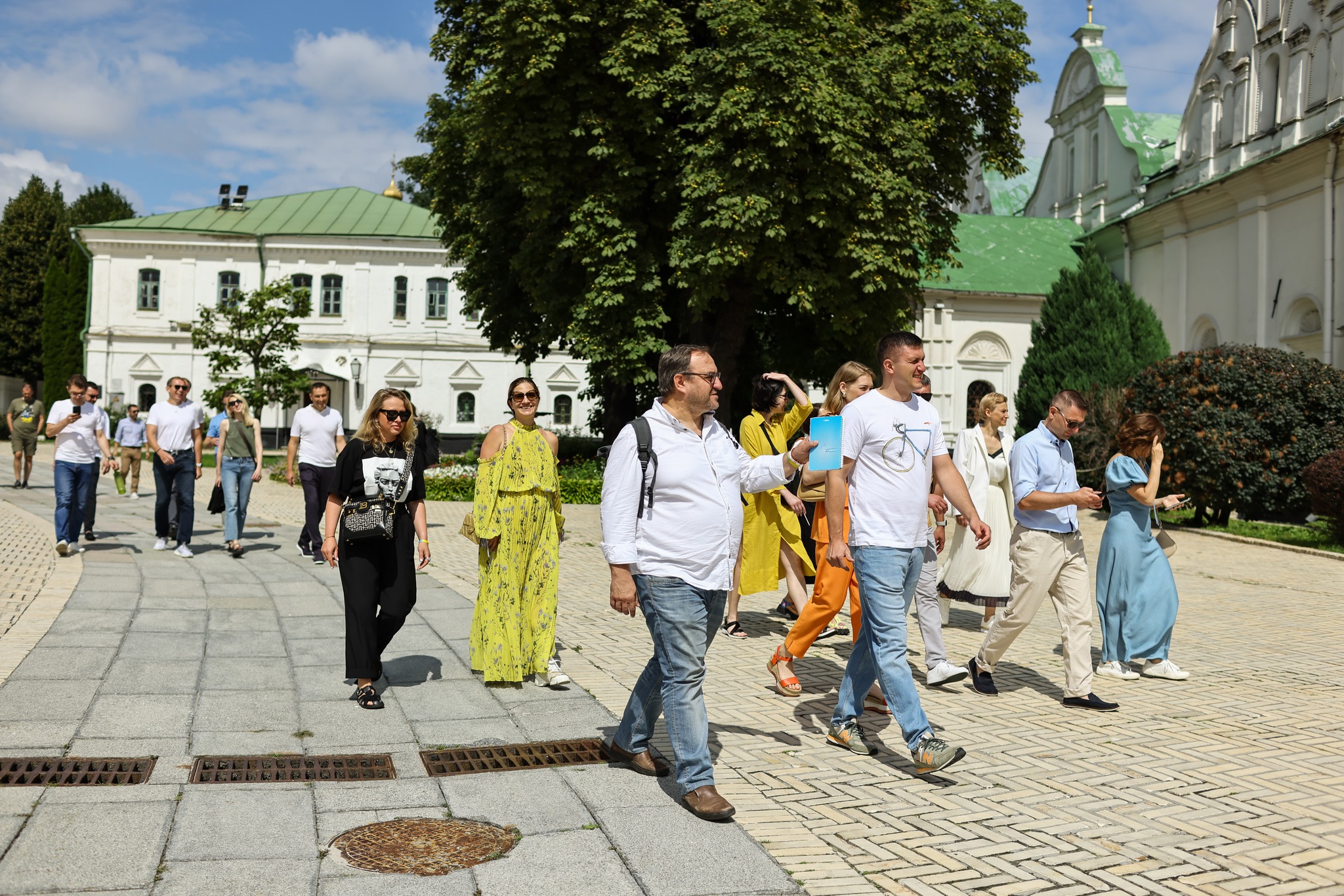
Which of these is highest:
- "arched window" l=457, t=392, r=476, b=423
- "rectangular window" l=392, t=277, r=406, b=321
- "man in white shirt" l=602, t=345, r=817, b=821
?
"rectangular window" l=392, t=277, r=406, b=321

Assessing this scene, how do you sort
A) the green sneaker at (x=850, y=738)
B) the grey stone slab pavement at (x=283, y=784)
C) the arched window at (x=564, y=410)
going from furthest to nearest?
the arched window at (x=564, y=410), the green sneaker at (x=850, y=738), the grey stone slab pavement at (x=283, y=784)

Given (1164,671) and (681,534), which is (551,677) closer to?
(681,534)

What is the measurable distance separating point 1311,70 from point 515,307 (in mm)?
20090

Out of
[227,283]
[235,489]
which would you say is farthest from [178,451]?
[227,283]

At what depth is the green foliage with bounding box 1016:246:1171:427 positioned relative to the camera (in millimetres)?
30891

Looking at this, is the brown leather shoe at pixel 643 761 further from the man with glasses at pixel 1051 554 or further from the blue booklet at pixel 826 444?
the man with glasses at pixel 1051 554

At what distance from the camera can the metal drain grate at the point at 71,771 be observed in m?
4.64

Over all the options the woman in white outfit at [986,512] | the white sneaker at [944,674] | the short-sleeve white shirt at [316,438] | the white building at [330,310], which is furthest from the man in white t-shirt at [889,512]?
the white building at [330,310]

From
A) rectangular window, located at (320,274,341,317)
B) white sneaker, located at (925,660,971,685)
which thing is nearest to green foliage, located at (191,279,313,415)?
rectangular window, located at (320,274,341,317)

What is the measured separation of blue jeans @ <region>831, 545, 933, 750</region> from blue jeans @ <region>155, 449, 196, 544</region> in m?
8.92

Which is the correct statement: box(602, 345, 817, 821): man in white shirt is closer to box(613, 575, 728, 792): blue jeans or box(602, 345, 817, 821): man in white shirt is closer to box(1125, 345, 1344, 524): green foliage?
box(613, 575, 728, 792): blue jeans

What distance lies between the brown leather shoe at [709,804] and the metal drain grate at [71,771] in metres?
2.34

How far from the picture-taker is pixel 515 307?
25844mm

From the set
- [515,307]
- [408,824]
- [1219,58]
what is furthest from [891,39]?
[408,824]
